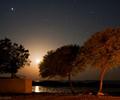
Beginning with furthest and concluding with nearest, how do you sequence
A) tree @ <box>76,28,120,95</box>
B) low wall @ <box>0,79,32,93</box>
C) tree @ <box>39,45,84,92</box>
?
1. tree @ <box>39,45,84,92</box>
2. low wall @ <box>0,79,32,93</box>
3. tree @ <box>76,28,120,95</box>

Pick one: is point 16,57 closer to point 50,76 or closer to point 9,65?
point 9,65

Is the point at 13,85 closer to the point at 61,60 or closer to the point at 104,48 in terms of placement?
the point at 61,60

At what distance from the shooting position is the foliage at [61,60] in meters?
68.1

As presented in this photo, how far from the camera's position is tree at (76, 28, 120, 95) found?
50.0 m

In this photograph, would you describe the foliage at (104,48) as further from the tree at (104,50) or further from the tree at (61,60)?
the tree at (61,60)

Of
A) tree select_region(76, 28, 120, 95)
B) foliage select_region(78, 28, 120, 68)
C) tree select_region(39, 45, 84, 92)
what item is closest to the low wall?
tree select_region(39, 45, 84, 92)

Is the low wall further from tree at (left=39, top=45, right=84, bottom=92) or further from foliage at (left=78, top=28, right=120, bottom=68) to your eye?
foliage at (left=78, top=28, right=120, bottom=68)

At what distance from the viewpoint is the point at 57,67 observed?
226 feet

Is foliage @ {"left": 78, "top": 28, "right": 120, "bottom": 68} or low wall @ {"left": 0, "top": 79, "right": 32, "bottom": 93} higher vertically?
foliage @ {"left": 78, "top": 28, "right": 120, "bottom": 68}

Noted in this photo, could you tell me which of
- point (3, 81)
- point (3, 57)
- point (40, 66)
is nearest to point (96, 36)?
point (3, 81)

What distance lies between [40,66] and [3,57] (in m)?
8.23

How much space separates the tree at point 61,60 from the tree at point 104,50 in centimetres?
1510

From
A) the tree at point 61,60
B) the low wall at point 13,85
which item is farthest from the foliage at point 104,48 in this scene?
the tree at point 61,60

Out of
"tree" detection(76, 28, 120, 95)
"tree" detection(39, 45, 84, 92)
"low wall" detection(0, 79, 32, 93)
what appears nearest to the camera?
"tree" detection(76, 28, 120, 95)
